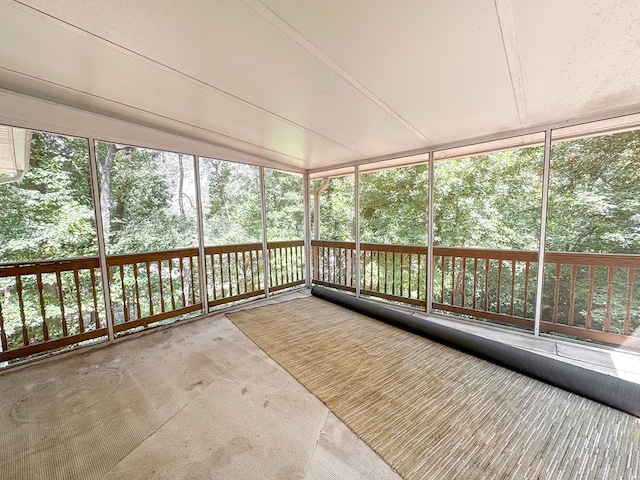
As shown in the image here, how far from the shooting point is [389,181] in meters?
6.49

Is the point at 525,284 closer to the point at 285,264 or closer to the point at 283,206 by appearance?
the point at 285,264

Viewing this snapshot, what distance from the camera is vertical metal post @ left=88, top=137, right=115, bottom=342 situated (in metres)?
2.47

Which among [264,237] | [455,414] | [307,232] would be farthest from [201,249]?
[455,414]

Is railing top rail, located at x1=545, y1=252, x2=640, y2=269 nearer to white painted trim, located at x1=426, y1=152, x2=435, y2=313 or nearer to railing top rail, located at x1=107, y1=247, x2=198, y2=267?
white painted trim, located at x1=426, y1=152, x2=435, y2=313

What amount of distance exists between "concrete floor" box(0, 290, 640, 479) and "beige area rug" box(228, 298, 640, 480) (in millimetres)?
168

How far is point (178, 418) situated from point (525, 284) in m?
3.80

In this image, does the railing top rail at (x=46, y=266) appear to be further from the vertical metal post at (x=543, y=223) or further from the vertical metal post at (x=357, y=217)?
the vertical metal post at (x=543, y=223)

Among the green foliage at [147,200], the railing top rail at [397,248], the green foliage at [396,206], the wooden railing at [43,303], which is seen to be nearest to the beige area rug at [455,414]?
the railing top rail at [397,248]

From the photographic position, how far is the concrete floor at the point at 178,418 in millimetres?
1271

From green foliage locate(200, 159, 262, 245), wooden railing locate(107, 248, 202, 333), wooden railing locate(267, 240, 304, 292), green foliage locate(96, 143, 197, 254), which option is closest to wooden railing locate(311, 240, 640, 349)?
wooden railing locate(267, 240, 304, 292)

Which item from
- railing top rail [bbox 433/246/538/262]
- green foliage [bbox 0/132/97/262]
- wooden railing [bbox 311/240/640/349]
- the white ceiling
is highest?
the white ceiling

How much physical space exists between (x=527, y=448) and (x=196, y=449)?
1.83m

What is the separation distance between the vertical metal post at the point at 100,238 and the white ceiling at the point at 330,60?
307mm

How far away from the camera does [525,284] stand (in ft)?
9.87
